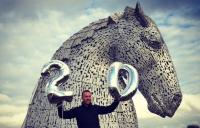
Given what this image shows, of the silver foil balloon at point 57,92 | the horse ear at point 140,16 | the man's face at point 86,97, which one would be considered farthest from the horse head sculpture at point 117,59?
the man's face at point 86,97

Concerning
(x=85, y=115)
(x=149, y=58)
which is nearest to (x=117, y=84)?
(x=85, y=115)

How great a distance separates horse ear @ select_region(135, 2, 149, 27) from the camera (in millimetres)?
→ 6232

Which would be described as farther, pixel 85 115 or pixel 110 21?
pixel 110 21

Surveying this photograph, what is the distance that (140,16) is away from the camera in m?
6.26

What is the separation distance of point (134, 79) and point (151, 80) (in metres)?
1.70

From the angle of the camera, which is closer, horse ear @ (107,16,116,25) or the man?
the man

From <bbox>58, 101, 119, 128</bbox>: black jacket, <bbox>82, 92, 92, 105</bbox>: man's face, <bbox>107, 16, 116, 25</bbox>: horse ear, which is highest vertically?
<bbox>107, 16, 116, 25</bbox>: horse ear

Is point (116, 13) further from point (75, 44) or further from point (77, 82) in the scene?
point (77, 82)

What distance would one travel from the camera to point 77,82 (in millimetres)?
5691

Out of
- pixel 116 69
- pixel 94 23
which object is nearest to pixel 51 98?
pixel 116 69

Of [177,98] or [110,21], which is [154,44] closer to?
[110,21]

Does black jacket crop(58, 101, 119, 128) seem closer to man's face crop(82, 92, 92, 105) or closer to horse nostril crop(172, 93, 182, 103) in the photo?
man's face crop(82, 92, 92, 105)

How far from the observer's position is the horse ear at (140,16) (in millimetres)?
6232

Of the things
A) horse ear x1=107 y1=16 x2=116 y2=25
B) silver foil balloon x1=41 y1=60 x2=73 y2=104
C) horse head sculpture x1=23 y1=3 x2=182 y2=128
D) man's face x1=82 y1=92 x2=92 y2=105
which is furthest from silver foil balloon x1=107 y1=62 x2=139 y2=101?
horse ear x1=107 y1=16 x2=116 y2=25
